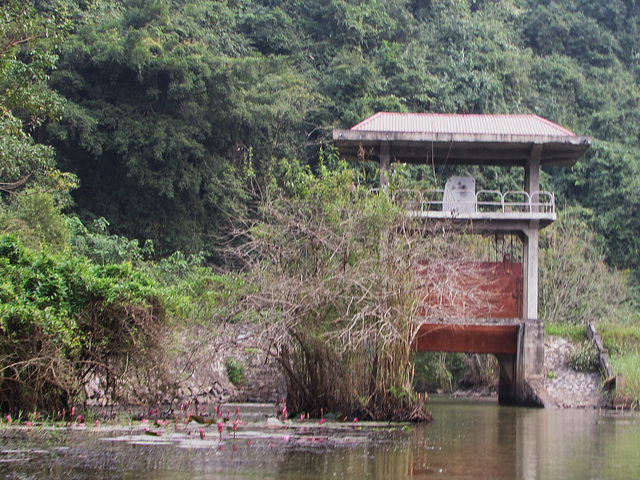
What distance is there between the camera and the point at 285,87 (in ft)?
131

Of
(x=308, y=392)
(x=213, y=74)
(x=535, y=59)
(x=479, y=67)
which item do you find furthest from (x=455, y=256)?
(x=535, y=59)

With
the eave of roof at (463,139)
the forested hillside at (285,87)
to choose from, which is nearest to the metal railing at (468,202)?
the eave of roof at (463,139)

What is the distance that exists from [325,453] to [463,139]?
13.9m

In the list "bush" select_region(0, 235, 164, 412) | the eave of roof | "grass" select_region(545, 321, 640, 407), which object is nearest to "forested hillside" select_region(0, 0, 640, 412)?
"bush" select_region(0, 235, 164, 412)

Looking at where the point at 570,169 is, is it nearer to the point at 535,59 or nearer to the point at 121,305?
the point at 535,59

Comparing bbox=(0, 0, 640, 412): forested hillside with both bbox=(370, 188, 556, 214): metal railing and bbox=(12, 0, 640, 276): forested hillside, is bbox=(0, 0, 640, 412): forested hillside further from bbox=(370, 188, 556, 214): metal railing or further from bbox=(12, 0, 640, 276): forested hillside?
bbox=(370, 188, 556, 214): metal railing

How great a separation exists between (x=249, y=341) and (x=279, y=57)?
2736 centimetres

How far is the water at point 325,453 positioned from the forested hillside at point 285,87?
65.4 feet

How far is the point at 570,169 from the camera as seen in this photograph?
41531 mm

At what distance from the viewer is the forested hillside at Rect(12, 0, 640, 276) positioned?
35.2m

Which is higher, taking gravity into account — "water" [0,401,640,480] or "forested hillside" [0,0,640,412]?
"forested hillside" [0,0,640,412]

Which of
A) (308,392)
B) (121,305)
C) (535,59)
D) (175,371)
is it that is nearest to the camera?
(121,305)

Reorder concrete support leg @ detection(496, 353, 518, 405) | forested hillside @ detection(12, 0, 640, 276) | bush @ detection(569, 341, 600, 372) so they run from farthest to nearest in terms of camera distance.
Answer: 1. forested hillside @ detection(12, 0, 640, 276)
2. concrete support leg @ detection(496, 353, 518, 405)
3. bush @ detection(569, 341, 600, 372)

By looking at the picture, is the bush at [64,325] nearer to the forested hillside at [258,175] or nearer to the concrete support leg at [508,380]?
the forested hillside at [258,175]
